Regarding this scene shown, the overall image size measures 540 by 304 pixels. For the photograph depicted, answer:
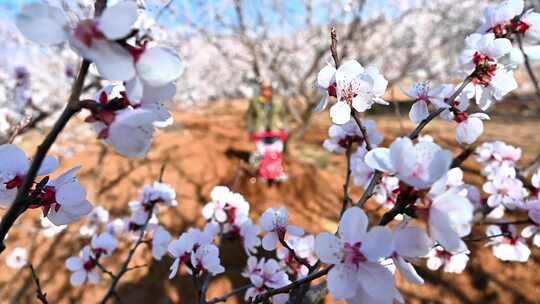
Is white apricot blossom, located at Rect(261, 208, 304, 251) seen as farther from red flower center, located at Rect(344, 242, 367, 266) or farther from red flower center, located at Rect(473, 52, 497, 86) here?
red flower center, located at Rect(473, 52, 497, 86)

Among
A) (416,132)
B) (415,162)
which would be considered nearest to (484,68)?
(416,132)

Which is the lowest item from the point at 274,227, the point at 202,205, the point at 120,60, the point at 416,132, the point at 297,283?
the point at 202,205

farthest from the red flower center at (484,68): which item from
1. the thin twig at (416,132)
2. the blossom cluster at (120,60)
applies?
the blossom cluster at (120,60)

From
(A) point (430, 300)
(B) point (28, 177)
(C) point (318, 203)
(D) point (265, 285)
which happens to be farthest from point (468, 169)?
Result: (B) point (28, 177)

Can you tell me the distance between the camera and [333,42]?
27.9 inches

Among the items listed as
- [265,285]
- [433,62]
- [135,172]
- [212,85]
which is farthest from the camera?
[212,85]

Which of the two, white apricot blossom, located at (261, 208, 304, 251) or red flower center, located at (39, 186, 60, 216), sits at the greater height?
red flower center, located at (39, 186, 60, 216)

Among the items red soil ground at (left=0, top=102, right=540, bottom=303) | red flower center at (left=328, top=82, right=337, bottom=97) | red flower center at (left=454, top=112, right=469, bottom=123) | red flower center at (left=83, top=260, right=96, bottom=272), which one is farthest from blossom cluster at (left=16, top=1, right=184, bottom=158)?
red flower center at (left=83, top=260, right=96, bottom=272)

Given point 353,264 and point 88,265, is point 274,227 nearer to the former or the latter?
point 353,264

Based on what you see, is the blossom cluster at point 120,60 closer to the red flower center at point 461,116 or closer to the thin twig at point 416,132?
the thin twig at point 416,132

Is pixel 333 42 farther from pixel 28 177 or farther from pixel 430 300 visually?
pixel 430 300

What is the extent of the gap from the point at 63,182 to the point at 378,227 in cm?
51

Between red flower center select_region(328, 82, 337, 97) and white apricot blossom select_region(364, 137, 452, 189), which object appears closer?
white apricot blossom select_region(364, 137, 452, 189)

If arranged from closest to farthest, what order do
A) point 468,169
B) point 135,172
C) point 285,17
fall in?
1. point 468,169
2. point 135,172
3. point 285,17
